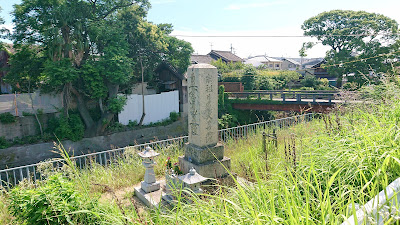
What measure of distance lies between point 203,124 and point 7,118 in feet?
46.3

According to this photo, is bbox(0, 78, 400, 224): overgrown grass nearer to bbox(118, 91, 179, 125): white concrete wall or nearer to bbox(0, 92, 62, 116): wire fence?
bbox(0, 92, 62, 116): wire fence

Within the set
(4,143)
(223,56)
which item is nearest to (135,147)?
(4,143)

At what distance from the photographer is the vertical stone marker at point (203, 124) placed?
6207 mm

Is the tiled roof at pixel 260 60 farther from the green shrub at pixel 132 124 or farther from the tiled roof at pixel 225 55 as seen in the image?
the green shrub at pixel 132 124

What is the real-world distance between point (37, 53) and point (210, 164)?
48.9 feet

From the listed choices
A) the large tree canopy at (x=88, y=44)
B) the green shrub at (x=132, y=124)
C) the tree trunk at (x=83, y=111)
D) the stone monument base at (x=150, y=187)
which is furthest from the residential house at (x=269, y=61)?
the stone monument base at (x=150, y=187)

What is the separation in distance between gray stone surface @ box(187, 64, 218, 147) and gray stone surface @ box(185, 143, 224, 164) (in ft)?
0.42

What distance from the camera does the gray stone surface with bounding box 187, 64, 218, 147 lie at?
245 inches

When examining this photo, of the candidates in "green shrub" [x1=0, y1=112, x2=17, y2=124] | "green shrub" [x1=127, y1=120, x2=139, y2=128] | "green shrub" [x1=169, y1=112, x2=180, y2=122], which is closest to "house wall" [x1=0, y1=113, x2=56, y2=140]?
"green shrub" [x1=0, y1=112, x2=17, y2=124]

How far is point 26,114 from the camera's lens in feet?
53.2

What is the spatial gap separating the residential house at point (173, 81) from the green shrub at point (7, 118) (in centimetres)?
1169

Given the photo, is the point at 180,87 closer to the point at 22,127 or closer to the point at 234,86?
the point at 234,86

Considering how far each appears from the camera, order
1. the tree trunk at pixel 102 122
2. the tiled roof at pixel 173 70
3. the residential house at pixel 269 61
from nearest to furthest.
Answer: the tree trunk at pixel 102 122 → the tiled roof at pixel 173 70 → the residential house at pixel 269 61

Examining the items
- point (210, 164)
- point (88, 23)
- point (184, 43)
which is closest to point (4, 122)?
point (88, 23)
